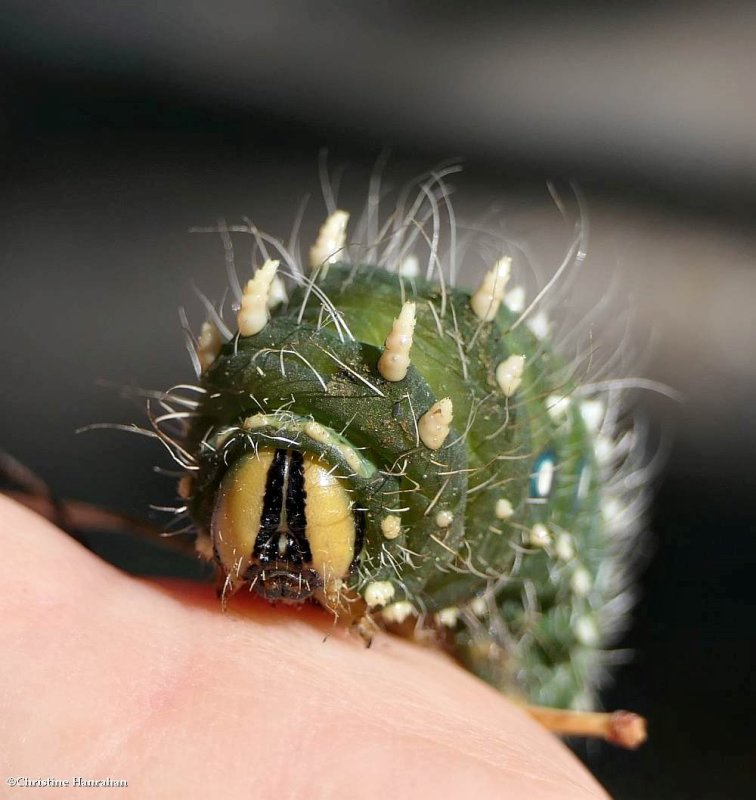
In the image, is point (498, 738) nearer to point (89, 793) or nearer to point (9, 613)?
point (89, 793)

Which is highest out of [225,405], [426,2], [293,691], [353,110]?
[426,2]

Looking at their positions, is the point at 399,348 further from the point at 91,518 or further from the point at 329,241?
the point at 91,518

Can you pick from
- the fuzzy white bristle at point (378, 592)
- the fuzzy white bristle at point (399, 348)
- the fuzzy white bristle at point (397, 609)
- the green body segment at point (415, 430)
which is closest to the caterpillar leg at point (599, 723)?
the green body segment at point (415, 430)

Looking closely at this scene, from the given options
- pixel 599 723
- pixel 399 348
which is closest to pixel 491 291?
pixel 399 348

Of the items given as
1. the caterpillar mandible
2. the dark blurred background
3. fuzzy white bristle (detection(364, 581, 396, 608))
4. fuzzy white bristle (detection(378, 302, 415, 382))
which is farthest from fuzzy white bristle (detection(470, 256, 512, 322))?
the dark blurred background

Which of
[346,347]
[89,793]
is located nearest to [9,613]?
[89,793]

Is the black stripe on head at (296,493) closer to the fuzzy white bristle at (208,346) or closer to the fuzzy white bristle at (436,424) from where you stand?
the fuzzy white bristle at (436,424)
